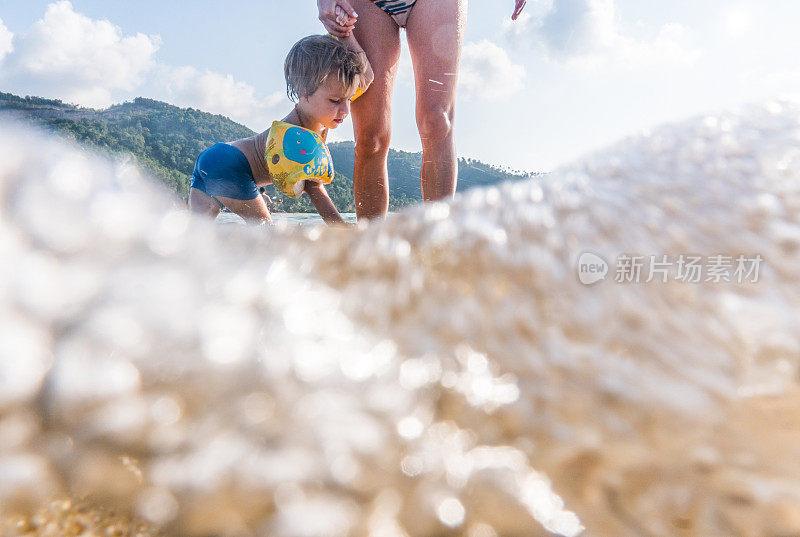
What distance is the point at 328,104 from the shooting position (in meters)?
3.27

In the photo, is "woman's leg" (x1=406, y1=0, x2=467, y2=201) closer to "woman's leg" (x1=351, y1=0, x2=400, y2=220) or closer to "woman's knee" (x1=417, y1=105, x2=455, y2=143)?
"woman's knee" (x1=417, y1=105, x2=455, y2=143)

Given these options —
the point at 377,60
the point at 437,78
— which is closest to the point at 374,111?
the point at 377,60

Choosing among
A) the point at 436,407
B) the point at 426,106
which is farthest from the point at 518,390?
the point at 426,106

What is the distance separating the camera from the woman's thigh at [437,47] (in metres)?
2.58

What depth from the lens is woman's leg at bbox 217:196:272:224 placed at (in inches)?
127

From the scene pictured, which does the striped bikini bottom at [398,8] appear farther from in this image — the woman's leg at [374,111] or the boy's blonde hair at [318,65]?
the boy's blonde hair at [318,65]

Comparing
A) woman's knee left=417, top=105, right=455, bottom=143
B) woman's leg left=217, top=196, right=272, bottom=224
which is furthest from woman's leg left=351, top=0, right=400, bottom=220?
woman's leg left=217, top=196, right=272, bottom=224

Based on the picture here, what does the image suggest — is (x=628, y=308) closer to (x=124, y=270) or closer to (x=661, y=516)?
(x=661, y=516)

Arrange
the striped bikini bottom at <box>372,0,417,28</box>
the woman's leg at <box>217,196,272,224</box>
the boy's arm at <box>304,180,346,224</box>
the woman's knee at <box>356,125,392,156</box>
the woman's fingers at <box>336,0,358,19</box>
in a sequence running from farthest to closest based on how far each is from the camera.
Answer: the boy's arm at <box>304,180,346,224</box>, the woman's leg at <box>217,196,272,224</box>, the woman's knee at <box>356,125,392,156</box>, the striped bikini bottom at <box>372,0,417,28</box>, the woman's fingers at <box>336,0,358,19</box>

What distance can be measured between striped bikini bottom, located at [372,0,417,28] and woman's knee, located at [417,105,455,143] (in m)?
0.55

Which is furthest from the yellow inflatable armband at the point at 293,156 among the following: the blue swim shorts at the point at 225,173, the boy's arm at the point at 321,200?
the blue swim shorts at the point at 225,173

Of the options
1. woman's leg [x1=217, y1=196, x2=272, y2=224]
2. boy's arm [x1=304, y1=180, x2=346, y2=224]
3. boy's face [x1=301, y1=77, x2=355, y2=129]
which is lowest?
woman's leg [x1=217, y1=196, x2=272, y2=224]

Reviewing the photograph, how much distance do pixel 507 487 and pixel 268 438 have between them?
0.16 m

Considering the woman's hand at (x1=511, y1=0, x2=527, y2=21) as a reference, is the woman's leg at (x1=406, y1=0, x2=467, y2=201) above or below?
Result: below
